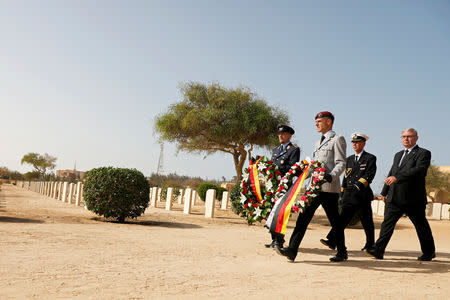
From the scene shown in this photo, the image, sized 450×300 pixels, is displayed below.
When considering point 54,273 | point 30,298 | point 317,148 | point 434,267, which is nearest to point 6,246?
point 54,273

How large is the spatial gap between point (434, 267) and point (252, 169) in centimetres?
324

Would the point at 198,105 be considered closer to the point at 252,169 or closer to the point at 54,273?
the point at 252,169

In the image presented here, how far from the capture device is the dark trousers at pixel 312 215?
5.75 metres

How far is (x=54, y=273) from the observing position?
4199 mm

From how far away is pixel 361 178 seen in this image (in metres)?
7.16

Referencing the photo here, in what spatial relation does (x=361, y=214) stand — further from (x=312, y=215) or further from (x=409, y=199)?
(x=312, y=215)

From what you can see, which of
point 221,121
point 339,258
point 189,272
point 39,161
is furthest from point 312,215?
point 39,161

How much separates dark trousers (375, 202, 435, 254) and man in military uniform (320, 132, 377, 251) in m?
0.54

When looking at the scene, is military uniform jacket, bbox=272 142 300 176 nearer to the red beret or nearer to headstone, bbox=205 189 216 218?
the red beret

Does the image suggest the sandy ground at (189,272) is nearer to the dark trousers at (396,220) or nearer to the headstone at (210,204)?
the dark trousers at (396,220)

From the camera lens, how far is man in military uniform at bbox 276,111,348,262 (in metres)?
5.78

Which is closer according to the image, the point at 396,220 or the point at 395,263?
the point at 395,263

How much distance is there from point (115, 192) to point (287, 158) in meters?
5.90

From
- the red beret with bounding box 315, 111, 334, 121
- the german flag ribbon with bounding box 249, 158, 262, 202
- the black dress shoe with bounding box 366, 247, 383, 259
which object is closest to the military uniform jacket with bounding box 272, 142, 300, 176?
the german flag ribbon with bounding box 249, 158, 262, 202
